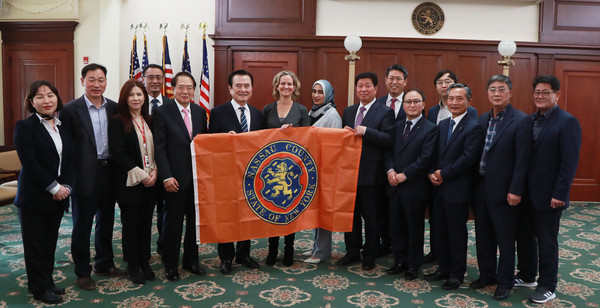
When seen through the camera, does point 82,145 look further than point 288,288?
No

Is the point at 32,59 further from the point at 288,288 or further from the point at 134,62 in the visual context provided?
the point at 288,288

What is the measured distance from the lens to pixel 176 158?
3.37m

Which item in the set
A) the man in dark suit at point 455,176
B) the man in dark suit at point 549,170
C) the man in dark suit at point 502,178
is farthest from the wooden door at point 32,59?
the man in dark suit at point 549,170

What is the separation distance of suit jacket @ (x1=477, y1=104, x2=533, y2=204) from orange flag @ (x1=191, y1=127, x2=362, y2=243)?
0.99 m

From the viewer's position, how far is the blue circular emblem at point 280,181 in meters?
3.56

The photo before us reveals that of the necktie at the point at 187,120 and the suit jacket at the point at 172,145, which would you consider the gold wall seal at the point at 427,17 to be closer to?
the necktie at the point at 187,120

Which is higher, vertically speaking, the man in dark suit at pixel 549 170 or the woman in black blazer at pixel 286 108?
the woman in black blazer at pixel 286 108

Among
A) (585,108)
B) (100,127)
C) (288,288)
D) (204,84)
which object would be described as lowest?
(288,288)

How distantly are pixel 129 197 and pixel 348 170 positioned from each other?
5.38ft

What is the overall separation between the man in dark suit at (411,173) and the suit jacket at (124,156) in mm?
1874

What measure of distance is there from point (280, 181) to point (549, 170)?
73.7 inches

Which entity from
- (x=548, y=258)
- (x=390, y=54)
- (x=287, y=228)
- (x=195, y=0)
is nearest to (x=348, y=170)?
(x=287, y=228)

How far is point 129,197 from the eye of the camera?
3.29 metres

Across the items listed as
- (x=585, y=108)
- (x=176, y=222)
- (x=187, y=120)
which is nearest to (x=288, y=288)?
(x=176, y=222)
